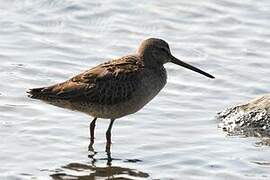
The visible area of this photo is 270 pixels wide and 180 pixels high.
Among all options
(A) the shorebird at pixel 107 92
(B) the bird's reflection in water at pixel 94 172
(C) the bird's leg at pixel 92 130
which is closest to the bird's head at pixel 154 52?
(A) the shorebird at pixel 107 92

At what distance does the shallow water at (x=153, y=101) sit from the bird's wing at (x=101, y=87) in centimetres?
48

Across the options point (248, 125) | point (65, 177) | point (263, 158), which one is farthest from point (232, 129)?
point (65, 177)

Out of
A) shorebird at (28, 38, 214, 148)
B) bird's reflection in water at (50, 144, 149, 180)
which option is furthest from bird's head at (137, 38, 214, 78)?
bird's reflection in water at (50, 144, 149, 180)

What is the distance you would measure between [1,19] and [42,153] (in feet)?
16.7

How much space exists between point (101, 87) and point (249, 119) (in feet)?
5.73

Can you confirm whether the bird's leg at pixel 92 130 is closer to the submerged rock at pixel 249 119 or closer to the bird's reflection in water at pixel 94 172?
the bird's reflection in water at pixel 94 172

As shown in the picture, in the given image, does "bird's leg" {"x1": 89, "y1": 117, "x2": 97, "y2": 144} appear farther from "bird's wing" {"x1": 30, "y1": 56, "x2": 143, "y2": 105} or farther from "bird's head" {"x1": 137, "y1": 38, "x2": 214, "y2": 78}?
"bird's head" {"x1": 137, "y1": 38, "x2": 214, "y2": 78}

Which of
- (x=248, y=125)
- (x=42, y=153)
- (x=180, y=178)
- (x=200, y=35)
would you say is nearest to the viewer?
(x=180, y=178)

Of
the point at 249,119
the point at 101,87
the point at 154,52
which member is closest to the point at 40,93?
the point at 101,87

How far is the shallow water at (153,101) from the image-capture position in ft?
30.1

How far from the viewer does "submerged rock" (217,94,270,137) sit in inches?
396

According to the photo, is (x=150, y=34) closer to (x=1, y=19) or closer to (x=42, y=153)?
(x=1, y=19)

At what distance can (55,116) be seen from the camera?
10516 millimetres

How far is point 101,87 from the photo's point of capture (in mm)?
9734
